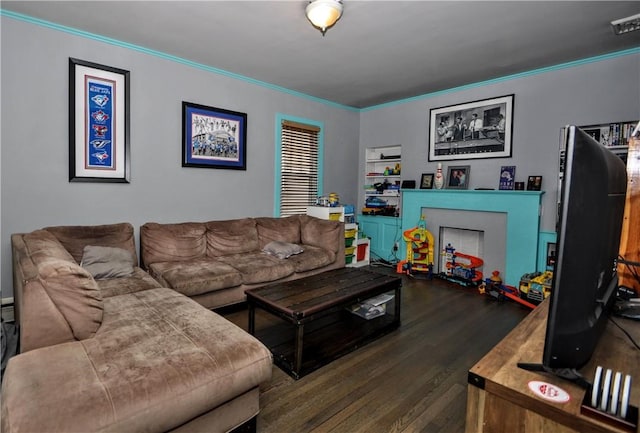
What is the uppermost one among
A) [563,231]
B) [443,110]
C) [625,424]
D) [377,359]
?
[443,110]

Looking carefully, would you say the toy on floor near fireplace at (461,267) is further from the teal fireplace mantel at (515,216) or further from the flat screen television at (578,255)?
the flat screen television at (578,255)

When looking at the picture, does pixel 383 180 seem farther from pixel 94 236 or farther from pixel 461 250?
pixel 94 236

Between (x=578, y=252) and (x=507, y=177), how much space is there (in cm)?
379

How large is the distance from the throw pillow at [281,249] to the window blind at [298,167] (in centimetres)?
96

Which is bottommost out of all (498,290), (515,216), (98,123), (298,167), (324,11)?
(498,290)

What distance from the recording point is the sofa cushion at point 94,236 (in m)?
2.78

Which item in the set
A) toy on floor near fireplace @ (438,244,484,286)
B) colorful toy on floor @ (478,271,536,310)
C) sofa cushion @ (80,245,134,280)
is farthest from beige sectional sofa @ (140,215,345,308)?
colorful toy on floor @ (478,271,536,310)

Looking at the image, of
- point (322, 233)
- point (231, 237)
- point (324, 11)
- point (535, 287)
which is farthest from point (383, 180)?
point (324, 11)

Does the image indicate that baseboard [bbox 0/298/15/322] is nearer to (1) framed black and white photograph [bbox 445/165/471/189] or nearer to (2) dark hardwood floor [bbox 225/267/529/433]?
(2) dark hardwood floor [bbox 225/267/529/433]

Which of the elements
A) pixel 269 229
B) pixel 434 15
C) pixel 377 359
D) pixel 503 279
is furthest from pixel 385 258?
pixel 434 15

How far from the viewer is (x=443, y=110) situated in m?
4.66

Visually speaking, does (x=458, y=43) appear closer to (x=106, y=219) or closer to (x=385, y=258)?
(x=385, y=258)

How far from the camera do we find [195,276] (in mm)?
2830

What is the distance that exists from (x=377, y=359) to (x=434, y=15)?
2.75 metres
